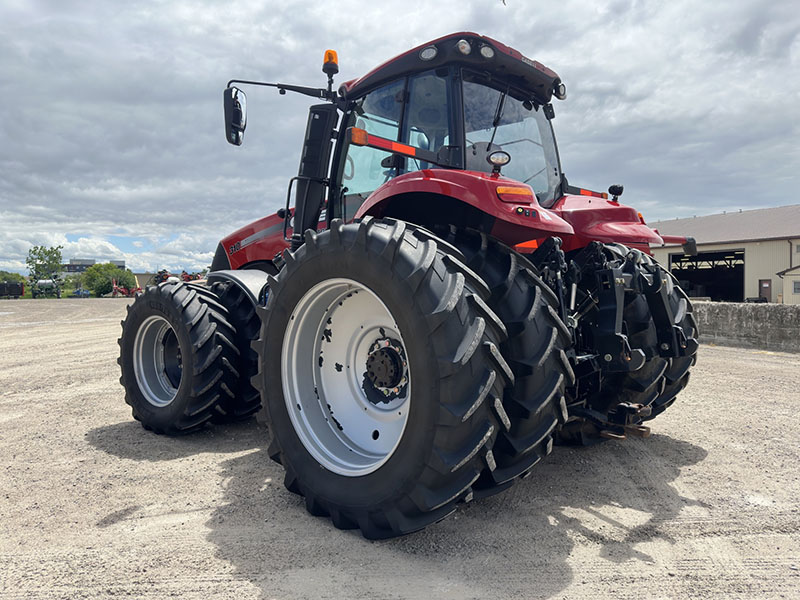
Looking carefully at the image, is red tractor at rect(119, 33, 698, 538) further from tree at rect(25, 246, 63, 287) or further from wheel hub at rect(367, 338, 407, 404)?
tree at rect(25, 246, 63, 287)

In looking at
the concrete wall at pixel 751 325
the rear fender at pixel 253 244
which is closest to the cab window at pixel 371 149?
the rear fender at pixel 253 244

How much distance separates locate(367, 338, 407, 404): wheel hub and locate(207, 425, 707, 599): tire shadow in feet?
2.20

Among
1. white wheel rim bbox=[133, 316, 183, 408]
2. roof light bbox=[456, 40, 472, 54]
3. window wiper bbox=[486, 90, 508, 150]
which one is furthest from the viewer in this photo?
white wheel rim bbox=[133, 316, 183, 408]

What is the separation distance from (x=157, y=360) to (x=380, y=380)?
8.48 ft

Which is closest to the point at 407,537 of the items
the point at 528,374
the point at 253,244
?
the point at 528,374

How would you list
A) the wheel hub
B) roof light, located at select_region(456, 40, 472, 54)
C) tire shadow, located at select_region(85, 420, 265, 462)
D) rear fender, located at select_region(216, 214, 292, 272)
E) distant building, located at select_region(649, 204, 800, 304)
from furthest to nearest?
distant building, located at select_region(649, 204, 800, 304) → rear fender, located at select_region(216, 214, 292, 272) → tire shadow, located at select_region(85, 420, 265, 462) → roof light, located at select_region(456, 40, 472, 54) → the wheel hub

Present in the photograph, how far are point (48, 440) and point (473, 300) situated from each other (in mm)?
3536

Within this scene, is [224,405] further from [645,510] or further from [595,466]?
[645,510]

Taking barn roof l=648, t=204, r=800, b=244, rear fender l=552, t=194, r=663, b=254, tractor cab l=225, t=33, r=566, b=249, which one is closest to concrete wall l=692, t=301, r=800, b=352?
tractor cab l=225, t=33, r=566, b=249

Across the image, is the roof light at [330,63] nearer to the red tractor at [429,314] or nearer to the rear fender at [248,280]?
the red tractor at [429,314]

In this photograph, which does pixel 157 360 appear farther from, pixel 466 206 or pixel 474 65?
pixel 474 65

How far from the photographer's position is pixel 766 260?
2708cm

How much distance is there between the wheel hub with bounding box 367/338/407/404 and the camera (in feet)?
8.70

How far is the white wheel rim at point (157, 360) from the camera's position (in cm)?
433
